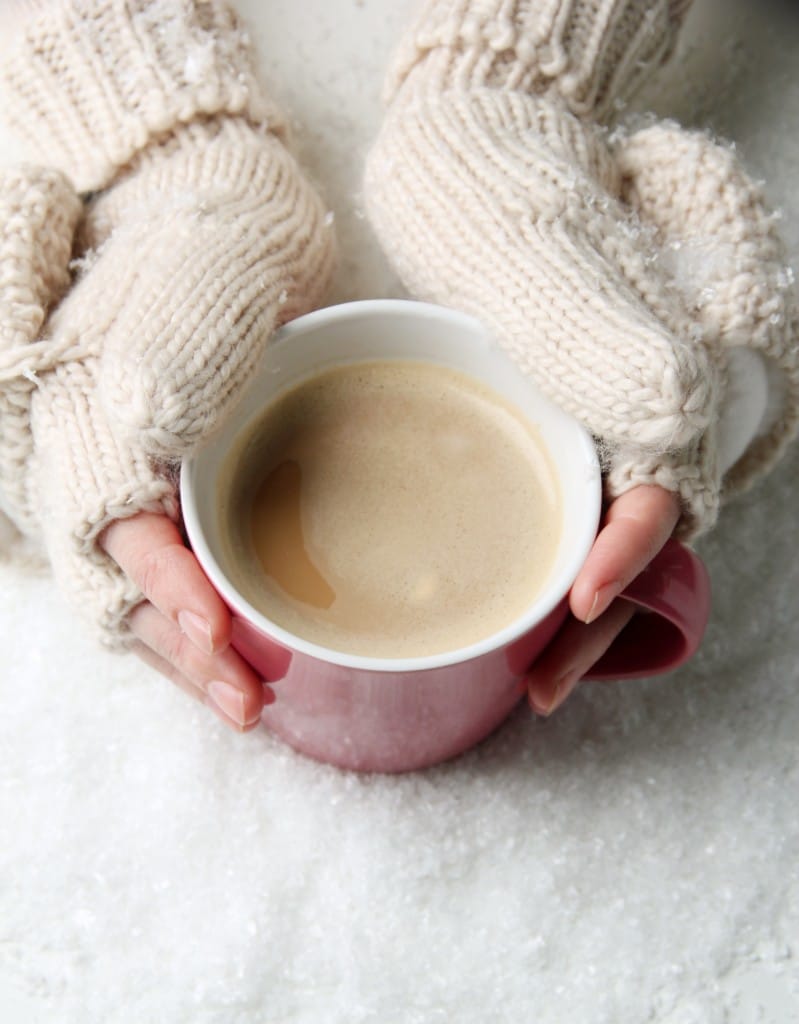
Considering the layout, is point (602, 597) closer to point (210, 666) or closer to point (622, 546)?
point (622, 546)

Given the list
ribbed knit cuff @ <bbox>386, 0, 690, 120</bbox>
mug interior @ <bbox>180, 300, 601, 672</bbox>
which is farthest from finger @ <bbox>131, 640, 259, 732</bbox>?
ribbed knit cuff @ <bbox>386, 0, 690, 120</bbox>

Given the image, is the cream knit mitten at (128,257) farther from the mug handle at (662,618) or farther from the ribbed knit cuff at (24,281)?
the mug handle at (662,618)

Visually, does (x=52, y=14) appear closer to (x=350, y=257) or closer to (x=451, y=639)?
(x=350, y=257)

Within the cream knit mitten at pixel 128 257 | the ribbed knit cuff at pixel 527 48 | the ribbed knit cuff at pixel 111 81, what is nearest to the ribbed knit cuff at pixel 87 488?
the cream knit mitten at pixel 128 257

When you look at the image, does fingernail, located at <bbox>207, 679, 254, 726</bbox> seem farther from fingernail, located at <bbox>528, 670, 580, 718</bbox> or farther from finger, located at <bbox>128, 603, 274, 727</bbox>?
fingernail, located at <bbox>528, 670, 580, 718</bbox>

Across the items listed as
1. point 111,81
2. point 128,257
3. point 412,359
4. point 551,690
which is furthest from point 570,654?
point 111,81

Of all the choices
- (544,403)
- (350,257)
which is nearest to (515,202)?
→ (544,403)

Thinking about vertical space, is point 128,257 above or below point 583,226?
below
